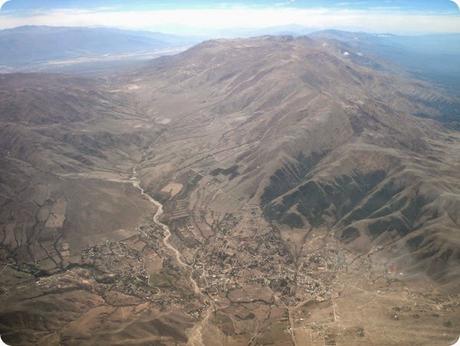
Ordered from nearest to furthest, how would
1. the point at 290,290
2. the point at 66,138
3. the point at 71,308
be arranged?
1. the point at 71,308
2. the point at 290,290
3. the point at 66,138

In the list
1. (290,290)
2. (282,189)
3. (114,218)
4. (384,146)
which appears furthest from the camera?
(384,146)

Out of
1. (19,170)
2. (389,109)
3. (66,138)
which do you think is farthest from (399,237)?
(66,138)

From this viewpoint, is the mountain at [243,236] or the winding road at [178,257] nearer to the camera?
the winding road at [178,257]

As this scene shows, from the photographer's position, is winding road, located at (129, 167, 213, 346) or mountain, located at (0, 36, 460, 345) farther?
mountain, located at (0, 36, 460, 345)

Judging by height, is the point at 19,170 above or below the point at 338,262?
above

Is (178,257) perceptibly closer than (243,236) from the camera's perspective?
Yes

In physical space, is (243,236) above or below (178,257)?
below

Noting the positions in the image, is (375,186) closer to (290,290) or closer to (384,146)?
(384,146)

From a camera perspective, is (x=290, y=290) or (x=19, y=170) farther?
(x=19, y=170)
